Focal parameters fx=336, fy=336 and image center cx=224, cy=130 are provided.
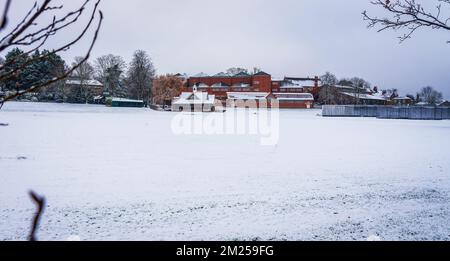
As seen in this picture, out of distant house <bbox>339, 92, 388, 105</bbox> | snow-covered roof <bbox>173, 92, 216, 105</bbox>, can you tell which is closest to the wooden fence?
snow-covered roof <bbox>173, 92, 216, 105</bbox>

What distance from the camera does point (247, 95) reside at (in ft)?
330

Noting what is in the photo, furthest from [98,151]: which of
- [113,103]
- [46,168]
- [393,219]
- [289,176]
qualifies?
[113,103]

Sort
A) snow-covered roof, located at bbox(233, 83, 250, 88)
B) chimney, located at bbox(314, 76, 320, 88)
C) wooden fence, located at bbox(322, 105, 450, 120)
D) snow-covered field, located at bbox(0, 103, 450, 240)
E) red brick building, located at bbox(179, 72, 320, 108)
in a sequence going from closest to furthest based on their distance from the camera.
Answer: snow-covered field, located at bbox(0, 103, 450, 240) < wooden fence, located at bbox(322, 105, 450, 120) < red brick building, located at bbox(179, 72, 320, 108) < snow-covered roof, located at bbox(233, 83, 250, 88) < chimney, located at bbox(314, 76, 320, 88)

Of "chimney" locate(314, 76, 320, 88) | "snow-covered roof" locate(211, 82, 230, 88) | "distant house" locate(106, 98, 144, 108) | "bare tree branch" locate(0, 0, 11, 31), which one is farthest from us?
"chimney" locate(314, 76, 320, 88)

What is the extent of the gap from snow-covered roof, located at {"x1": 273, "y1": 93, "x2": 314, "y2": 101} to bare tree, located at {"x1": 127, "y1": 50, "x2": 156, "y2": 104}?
128 ft

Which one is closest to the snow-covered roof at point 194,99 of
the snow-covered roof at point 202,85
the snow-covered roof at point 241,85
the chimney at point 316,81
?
the snow-covered roof at point 241,85

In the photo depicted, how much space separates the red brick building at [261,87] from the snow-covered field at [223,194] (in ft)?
287

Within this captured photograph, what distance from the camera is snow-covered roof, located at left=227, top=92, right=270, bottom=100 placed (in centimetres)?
9838

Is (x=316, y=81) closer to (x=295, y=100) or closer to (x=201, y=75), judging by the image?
(x=295, y=100)

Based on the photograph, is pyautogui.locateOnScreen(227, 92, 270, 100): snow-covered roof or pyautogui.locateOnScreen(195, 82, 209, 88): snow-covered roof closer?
pyautogui.locateOnScreen(227, 92, 270, 100): snow-covered roof

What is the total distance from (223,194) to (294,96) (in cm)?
9788

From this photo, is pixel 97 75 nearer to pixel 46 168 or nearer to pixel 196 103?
pixel 196 103

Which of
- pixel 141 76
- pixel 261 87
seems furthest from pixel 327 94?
pixel 141 76

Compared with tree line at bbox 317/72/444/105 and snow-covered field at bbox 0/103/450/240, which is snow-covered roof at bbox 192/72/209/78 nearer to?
tree line at bbox 317/72/444/105
